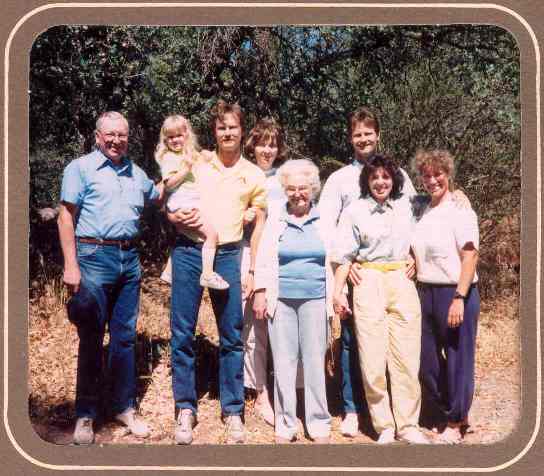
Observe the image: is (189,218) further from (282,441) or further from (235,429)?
(282,441)

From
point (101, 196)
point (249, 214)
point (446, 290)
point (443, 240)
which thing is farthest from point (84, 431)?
point (443, 240)

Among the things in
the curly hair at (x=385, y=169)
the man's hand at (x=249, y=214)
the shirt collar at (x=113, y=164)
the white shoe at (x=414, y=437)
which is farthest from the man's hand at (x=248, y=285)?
the white shoe at (x=414, y=437)

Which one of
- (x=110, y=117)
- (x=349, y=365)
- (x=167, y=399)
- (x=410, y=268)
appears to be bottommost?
(x=167, y=399)

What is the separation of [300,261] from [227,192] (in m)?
0.64

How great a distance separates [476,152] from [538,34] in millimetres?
837

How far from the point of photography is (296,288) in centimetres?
364

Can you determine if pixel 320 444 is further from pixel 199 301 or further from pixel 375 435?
pixel 199 301

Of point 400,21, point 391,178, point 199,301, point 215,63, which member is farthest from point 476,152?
point 199,301

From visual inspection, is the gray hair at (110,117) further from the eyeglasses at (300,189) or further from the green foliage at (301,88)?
the eyeglasses at (300,189)

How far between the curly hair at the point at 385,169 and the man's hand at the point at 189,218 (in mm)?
1066

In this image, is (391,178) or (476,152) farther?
(476,152)

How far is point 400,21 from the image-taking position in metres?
3.73

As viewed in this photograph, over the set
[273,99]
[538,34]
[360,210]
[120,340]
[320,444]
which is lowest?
[320,444]

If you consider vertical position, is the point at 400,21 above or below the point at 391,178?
above
